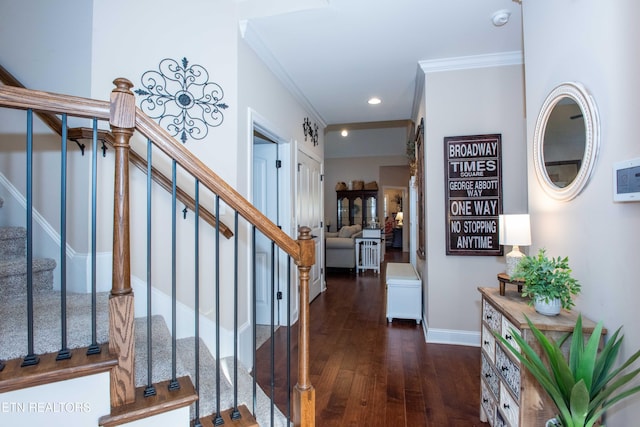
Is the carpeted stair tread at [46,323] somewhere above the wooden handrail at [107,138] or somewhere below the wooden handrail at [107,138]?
below

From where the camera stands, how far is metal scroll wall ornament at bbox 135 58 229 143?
2.09 m

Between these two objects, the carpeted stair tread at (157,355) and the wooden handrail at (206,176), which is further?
the carpeted stair tread at (157,355)

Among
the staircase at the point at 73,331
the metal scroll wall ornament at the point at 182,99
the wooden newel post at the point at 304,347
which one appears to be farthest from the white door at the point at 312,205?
the wooden newel post at the point at 304,347

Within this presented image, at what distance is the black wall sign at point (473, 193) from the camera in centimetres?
279

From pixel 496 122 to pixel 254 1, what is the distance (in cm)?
229

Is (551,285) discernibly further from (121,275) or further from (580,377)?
(121,275)

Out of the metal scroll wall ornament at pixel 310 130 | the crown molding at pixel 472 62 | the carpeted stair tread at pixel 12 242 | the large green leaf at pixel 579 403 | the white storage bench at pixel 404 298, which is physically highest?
the crown molding at pixel 472 62

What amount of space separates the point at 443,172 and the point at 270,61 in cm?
192

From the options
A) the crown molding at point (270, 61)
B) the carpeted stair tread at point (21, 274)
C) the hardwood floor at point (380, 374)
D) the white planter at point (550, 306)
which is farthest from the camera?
the crown molding at point (270, 61)

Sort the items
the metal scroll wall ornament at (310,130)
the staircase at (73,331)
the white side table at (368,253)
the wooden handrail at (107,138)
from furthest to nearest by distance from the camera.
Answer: the white side table at (368,253) < the metal scroll wall ornament at (310,130) < the wooden handrail at (107,138) < the staircase at (73,331)

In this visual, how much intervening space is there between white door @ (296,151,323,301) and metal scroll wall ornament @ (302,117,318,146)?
0.95ft

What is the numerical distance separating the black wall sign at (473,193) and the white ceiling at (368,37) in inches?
31.7

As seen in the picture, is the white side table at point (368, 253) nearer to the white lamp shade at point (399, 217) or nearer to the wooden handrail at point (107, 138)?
the white lamp shade at point (399, 217)

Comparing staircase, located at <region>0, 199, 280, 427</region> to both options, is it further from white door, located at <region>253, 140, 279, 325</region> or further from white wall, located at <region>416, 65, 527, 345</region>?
white wall, located at <region>416, 65, 527, 345</region>
